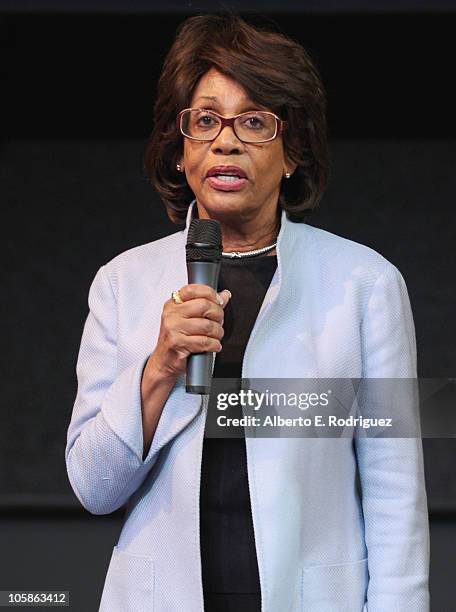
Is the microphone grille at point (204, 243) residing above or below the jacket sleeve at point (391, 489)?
above

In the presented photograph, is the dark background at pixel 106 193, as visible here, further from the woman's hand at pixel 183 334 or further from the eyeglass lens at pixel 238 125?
the woman's hand at pixel 183 334

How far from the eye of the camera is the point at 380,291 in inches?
72.7

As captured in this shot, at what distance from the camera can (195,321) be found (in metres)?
1.60

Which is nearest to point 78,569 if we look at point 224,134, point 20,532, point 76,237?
point 20,532

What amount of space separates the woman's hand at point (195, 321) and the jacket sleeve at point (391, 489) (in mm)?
289

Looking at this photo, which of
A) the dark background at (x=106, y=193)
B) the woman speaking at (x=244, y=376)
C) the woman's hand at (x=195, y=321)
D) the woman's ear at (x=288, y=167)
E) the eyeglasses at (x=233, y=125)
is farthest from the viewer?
the dark background at (x=106, y=193)

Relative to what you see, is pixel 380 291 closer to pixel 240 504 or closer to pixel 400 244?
pixel 240 504

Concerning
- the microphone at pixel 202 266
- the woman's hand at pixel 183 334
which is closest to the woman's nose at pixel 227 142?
the microphone at pixel 202 266

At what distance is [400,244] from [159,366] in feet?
7.34

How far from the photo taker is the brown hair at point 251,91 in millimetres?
1862

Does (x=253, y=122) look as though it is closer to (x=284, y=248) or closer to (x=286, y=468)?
(x=284, y=248)

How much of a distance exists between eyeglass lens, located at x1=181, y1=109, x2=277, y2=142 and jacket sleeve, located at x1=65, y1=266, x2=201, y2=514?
311 millimetres

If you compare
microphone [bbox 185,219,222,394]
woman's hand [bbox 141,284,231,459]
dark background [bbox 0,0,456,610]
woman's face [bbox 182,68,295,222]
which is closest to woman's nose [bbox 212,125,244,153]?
woman's face [bbox 182,68,295,222]

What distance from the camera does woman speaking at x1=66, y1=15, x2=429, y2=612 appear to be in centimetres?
173
